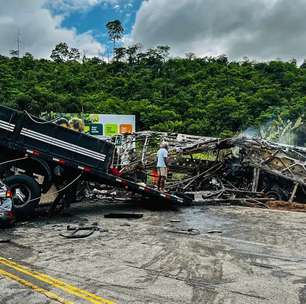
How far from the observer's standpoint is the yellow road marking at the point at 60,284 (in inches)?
201

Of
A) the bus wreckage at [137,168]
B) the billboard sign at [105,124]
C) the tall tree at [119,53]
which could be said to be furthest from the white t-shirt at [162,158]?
the tall tree at [119,53]

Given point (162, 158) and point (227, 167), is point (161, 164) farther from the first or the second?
point (227, 167)

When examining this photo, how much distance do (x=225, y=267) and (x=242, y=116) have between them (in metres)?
42.2

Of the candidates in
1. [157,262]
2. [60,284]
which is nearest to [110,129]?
[157,262]

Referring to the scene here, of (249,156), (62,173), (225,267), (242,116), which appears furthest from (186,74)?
(225,267)

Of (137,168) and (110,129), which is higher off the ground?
(110,129)

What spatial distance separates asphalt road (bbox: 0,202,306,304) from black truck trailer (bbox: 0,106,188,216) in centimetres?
93

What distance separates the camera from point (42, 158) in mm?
11227

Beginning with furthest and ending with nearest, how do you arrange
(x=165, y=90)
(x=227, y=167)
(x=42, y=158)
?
(x=165, y=90), (x=227, y=167), (x=42, y=158)

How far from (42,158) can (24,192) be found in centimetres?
98

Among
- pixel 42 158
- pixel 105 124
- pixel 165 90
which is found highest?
pixel 165 90

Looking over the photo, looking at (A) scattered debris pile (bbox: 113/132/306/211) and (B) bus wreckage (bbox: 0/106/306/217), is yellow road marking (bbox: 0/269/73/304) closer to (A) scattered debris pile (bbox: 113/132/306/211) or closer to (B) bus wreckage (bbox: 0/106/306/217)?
(B) bus wreckage (bbox: 0/106/306/217)

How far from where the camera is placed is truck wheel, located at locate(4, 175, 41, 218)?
35.4 ft

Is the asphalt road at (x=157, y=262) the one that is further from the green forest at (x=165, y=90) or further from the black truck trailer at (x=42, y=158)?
the green forest at (x=165, y=90)
